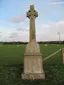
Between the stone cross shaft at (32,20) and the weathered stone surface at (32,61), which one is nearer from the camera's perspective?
the weathered stone surface at (32,61)

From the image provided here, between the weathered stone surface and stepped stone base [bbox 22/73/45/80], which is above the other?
the weathered stone surface

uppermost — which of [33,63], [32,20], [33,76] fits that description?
[32,20]

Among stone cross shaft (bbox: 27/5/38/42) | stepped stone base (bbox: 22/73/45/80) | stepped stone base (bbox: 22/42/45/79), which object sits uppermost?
stone cross shaft (bbox: 27/5/38/42)

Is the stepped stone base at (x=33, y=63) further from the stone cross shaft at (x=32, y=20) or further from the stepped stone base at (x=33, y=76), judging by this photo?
the stone cross shaft at (x=32, y=20)

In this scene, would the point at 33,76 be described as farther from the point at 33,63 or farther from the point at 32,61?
the point at 32,61

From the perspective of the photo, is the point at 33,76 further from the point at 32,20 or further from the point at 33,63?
the point at 32,20

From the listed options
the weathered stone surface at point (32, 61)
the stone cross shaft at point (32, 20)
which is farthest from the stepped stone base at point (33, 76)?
the stone cross shaft at point (32, 20)

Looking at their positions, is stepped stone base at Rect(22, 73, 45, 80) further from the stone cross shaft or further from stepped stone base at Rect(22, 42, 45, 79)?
the stone cross shaft

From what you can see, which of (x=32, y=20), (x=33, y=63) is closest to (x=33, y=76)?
(x=33, y=63)

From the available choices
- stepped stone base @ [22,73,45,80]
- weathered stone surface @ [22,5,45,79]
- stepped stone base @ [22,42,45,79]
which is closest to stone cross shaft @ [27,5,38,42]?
weathered stone surface @ [22,5,45,79]

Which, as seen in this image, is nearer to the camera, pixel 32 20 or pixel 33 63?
pixel 33 63

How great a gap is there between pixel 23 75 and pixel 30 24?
2.60m

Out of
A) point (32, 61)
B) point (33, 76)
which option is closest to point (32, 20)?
point (32, 61)

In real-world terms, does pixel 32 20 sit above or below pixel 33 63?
above
